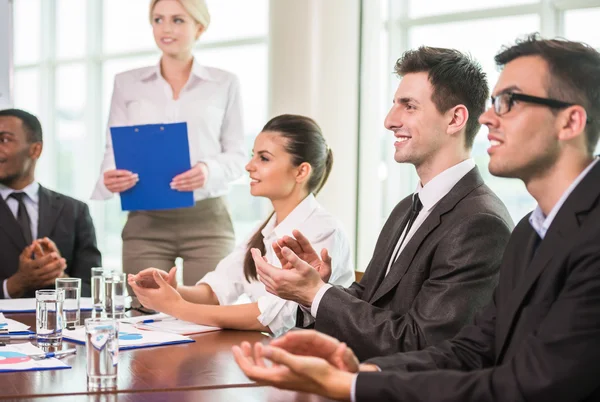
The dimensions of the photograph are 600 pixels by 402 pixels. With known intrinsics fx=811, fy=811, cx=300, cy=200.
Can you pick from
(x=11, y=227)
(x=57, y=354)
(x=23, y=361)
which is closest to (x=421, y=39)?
(x=11, y=227)

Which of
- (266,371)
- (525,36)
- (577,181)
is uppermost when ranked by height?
(525,36)

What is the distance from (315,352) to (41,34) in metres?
8.55

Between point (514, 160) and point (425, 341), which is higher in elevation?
point (514, 160)

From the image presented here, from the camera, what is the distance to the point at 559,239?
160 cm

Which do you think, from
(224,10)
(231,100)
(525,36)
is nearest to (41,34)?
(224,10)

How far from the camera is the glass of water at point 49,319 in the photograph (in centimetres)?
222

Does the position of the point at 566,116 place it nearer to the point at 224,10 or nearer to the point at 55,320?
the point at 55,320

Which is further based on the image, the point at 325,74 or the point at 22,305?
the point at 325,74

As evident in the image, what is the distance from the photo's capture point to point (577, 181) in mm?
1666

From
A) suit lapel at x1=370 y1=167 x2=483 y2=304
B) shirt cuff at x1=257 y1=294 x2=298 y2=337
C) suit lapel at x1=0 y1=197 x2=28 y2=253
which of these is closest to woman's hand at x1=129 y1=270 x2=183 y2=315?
shirt cuff at x1=257 y1=294 x2=298 y2=337

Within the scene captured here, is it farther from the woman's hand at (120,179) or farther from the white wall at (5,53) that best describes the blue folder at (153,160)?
the white wall at (5,53)

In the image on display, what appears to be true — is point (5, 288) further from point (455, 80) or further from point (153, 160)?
point (455, 80)

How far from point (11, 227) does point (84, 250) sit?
0.35 metres

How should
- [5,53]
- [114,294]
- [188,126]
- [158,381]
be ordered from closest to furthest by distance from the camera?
1. [158,381]
2. [114,294]
3. [188,126]
4. [5,53]
